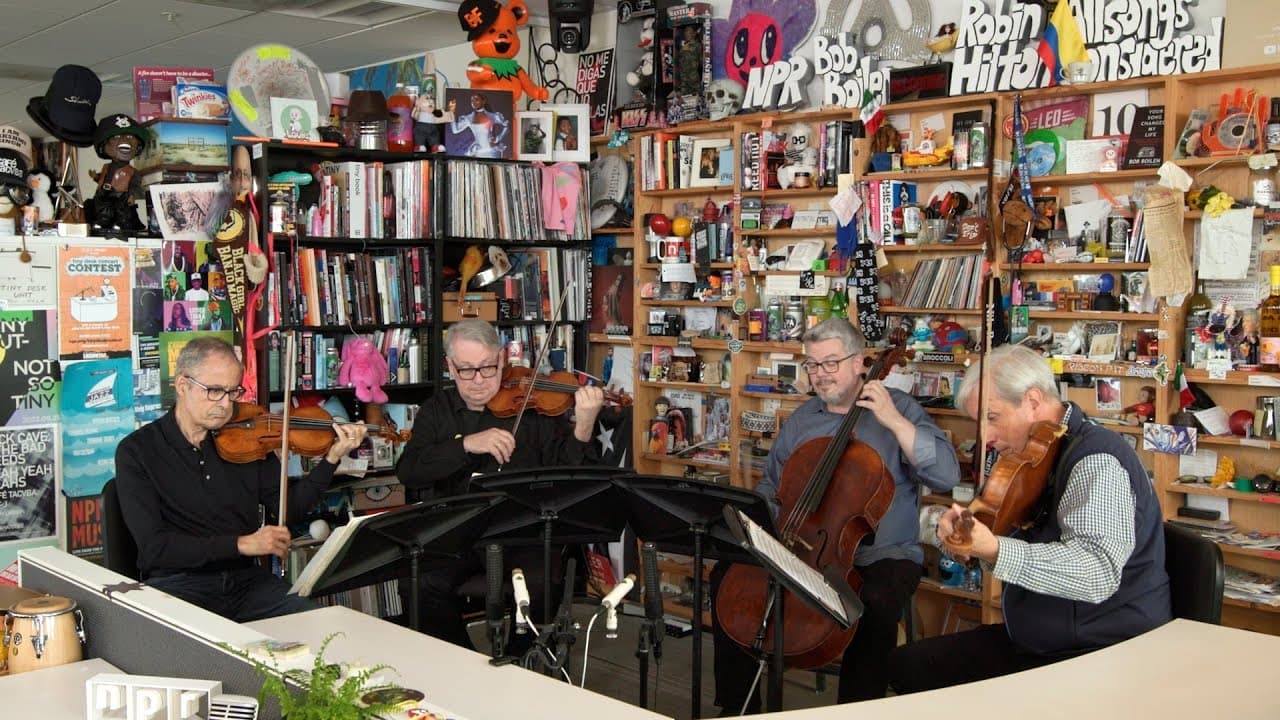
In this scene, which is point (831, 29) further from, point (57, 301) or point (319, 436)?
point (57, 301)

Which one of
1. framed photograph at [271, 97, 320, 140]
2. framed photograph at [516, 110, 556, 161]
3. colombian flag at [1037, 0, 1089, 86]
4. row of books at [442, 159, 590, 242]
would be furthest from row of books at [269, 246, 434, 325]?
colombian flag at [1037, 0, 1089, 86]

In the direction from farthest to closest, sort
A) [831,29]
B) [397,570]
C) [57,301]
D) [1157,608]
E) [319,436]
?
1. [831,29]
2. [57,301]
3. [319,436]
4. [397,570]
5. [1157,608]

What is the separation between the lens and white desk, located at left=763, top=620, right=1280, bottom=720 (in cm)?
217

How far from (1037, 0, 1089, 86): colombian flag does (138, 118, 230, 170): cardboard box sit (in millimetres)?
3335

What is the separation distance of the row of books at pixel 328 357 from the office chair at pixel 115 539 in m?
1.41

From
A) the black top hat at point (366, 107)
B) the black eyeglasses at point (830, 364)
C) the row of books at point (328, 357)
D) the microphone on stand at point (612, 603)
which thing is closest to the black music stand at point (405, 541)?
the microphone on stand at point (612, 603)

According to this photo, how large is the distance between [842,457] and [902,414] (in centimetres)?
48

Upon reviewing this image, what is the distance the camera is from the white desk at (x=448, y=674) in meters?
2.07

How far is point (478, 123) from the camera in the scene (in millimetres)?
5551

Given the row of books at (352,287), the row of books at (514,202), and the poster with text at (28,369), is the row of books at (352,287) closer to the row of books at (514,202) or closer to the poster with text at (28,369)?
the row of books at (514,202)

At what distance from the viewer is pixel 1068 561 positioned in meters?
2.70

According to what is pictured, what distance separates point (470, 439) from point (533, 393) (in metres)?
0.38

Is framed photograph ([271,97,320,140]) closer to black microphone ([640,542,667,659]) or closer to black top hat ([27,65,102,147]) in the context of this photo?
black top hat ([27,65,102,147])

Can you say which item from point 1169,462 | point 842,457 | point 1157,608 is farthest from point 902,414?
point 1157,608
